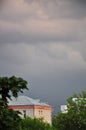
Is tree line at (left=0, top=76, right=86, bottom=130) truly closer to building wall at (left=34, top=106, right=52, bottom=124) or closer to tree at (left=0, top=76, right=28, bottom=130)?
tree at (left=0, top=76, right=28, bottom=130)

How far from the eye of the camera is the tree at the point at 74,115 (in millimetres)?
71375

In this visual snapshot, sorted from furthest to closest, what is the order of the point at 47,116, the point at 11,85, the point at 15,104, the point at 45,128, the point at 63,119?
1. the point at 47,116
2. the point at 15,104
3. the point at 45,128
4. the point at 63,119
5. the point at 11,85

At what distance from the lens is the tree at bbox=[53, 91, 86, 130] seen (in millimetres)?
71375

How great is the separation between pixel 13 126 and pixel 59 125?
166 ft

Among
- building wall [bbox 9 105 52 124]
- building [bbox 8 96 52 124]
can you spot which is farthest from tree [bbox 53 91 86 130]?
building [bbox 8 96 52 124]

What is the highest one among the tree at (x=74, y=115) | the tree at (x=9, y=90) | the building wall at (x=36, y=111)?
the building wall at (x=36, y=111)

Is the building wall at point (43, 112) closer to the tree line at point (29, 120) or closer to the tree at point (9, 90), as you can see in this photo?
the tree line at point (29, 120)

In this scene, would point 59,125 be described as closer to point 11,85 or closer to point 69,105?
point 69,105

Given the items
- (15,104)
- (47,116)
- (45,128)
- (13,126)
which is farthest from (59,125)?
(47,116)

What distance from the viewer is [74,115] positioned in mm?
71250

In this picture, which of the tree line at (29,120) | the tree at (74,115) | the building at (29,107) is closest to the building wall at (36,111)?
the building at (29,107)

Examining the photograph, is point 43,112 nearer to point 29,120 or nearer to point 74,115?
point 29,120

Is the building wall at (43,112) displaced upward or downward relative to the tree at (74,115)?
upward

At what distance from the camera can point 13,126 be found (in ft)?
A: 74.8
